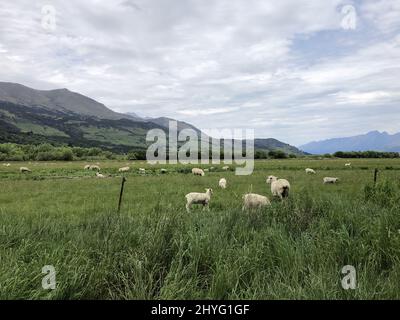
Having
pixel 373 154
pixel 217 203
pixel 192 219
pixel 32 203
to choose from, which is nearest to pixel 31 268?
pixel 192 219

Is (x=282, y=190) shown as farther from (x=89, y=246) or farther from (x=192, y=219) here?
(x=89, y=246)

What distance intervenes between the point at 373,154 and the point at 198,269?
120 m

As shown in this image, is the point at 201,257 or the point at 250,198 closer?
the point at 201,257

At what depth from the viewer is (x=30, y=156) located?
97500 mm

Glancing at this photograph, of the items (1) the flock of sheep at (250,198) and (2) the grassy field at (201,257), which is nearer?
(2) the grassy field at (201,257)

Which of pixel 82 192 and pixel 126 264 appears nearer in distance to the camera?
pixel 126 264

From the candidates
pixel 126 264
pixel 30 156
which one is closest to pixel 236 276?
pixel 126 264

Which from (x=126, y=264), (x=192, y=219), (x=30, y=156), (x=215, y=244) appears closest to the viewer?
(x=126, y=264)

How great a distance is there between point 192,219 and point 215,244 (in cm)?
187

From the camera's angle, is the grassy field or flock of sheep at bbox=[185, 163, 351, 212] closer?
the grassy field
